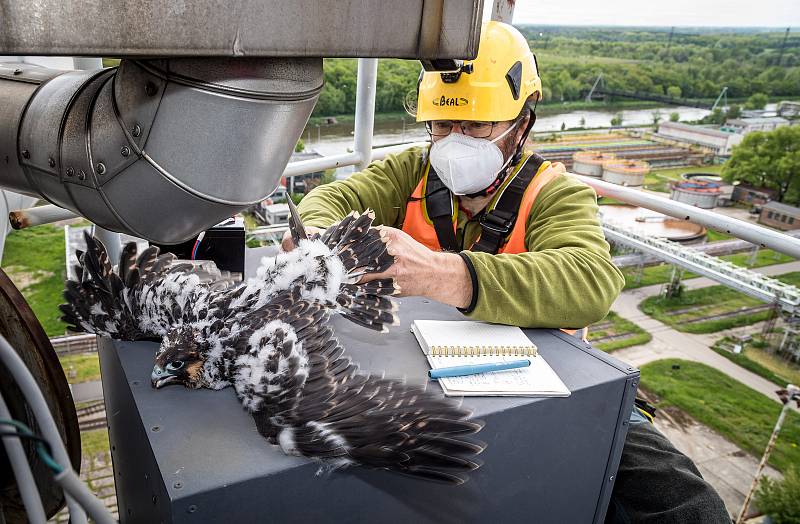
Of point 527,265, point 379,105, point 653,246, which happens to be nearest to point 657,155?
point 653,246

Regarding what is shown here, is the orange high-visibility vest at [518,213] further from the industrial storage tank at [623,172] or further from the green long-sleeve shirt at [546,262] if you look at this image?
the industrial storage tank at [623,172]

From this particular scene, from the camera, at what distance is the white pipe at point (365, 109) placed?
2.28 metres

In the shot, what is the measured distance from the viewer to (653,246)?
444 centimetres

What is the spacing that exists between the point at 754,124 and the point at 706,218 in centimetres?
436

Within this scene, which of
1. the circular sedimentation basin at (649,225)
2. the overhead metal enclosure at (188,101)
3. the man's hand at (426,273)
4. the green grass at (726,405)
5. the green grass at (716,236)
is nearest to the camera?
the overhead metal enclosure at (188,101)

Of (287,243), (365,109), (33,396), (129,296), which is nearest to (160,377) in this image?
(129,296)

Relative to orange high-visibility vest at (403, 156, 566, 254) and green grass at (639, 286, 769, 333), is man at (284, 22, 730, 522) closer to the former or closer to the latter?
orange high-visibility vest at (403, 156, 566, 254)

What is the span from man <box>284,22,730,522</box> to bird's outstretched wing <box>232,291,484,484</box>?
11.3 inches

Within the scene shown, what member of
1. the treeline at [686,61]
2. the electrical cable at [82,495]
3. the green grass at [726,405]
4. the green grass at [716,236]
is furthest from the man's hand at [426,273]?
the green grass at [726,405]

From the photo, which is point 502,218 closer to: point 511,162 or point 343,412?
point 511,162

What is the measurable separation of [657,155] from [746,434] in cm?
288

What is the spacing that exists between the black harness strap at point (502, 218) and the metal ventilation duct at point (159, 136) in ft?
2.43

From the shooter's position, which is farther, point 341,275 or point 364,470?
point 341,275

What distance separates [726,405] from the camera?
18.5ft
